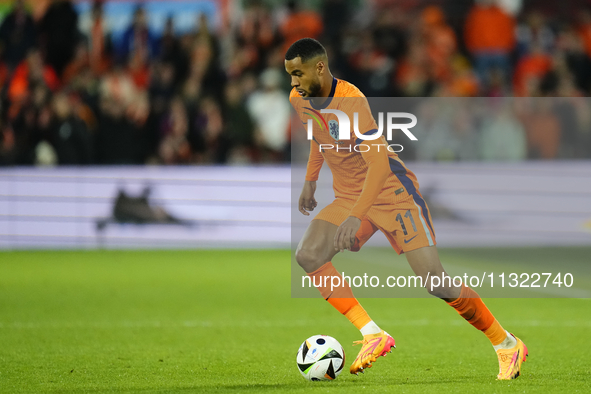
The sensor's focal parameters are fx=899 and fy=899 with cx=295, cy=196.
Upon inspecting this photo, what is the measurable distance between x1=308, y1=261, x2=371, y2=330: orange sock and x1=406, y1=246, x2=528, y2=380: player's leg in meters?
0.51

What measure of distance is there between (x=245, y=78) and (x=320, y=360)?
9.65 meters

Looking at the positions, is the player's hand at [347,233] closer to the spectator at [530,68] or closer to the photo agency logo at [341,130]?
the photo agency logo at [341,130]

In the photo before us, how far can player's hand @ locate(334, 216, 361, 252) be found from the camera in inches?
207

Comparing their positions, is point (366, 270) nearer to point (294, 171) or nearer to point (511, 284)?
point (511, 284)

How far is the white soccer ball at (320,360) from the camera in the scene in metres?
5.41

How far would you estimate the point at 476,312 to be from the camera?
5.51m

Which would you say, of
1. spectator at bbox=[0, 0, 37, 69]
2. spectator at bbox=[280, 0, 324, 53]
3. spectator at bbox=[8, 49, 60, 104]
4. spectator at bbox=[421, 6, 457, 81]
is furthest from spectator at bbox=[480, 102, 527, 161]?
spectator at bbox=[0, 0, 37, 69]

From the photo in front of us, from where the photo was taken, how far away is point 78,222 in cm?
1395

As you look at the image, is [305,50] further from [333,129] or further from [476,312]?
[476,312]

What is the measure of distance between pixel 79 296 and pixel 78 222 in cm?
447

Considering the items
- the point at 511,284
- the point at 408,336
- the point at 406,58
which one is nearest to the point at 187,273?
the point at 511,284

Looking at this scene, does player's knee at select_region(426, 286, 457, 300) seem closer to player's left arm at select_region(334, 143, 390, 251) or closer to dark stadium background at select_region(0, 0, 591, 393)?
player's left arm at select_region(334, 143, 390, 251)

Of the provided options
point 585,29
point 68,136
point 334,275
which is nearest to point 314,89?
point 334,275

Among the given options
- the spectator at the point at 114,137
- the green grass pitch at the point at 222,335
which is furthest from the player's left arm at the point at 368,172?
the spectator at the point at 114,137
